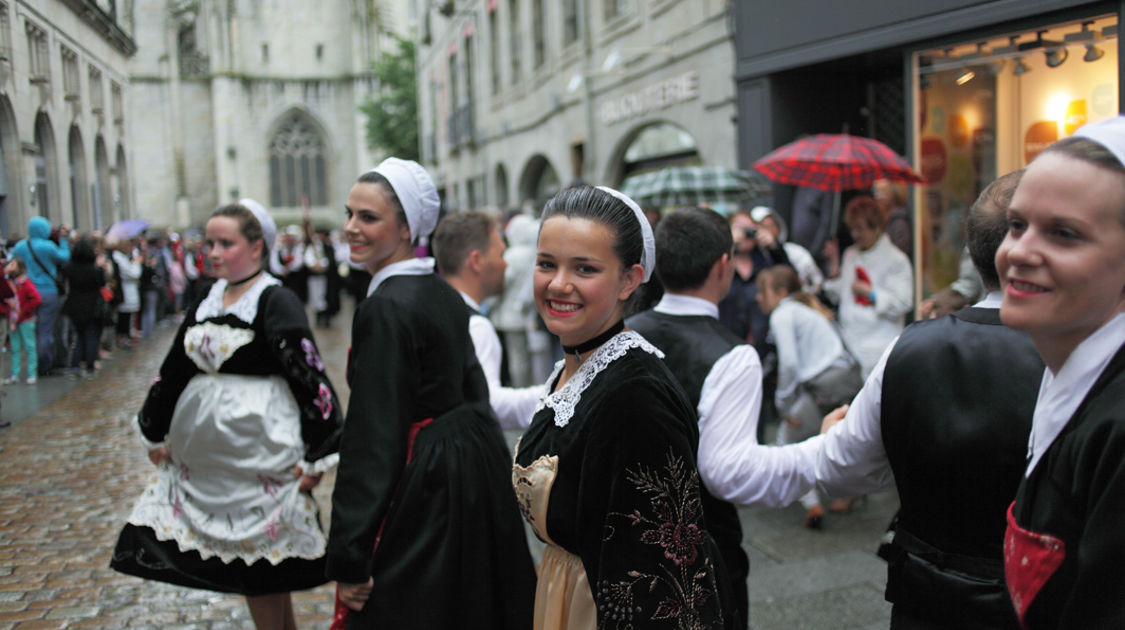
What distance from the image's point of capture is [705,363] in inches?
116

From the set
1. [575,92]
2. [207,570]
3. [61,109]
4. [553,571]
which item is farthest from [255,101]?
[553,571]

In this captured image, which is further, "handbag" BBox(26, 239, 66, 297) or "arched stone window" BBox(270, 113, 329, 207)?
"arched stone window" BBox(270, 113, 329, 207)

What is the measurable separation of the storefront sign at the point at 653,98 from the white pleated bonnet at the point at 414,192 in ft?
31.6

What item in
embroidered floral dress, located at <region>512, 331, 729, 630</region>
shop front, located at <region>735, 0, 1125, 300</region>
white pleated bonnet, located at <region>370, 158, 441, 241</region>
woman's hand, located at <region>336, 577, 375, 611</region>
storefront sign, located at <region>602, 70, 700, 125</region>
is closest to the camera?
embroidered floral dress, located at <region>512, 331, 729, 630</region>

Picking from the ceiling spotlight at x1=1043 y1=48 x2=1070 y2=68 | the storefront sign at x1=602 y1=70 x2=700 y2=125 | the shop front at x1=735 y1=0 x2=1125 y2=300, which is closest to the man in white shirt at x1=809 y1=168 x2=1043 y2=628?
the shop front at x1=735 y1=0 x2=1125 y2=300

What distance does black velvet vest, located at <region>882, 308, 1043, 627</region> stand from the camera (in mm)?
2066

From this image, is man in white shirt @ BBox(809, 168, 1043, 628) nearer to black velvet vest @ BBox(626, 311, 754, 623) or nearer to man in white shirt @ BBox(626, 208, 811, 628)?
man in white shirt @ BBox(626, 208, 811, 628)

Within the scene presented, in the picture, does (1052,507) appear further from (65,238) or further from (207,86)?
(207,86)

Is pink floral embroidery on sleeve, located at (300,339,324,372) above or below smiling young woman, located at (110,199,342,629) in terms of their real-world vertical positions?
above

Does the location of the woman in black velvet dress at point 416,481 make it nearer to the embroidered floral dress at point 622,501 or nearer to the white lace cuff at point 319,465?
the embroidered floral dress at point 622,501

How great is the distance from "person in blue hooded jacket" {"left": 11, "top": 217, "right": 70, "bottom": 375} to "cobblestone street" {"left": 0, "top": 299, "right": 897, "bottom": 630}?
1530mm

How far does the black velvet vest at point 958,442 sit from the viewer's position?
2.07 meters

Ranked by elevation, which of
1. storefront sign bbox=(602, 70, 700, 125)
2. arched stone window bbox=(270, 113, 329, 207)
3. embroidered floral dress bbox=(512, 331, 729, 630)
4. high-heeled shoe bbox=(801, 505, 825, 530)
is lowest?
high-heeled shoe bbox=(801, 505, 825, 530)

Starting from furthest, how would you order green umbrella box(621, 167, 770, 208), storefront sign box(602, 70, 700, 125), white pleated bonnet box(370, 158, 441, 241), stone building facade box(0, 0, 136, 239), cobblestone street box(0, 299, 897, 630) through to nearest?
storefront sign box(602, 70, 700, 125)
green umbrella box(621, 167, 770, 208)
stone building facade box(0, 0, 136, 239)
cobblestone street box(0, 299, 897, 630)
white pleated bonnet box(370, 158, 441, 241)
